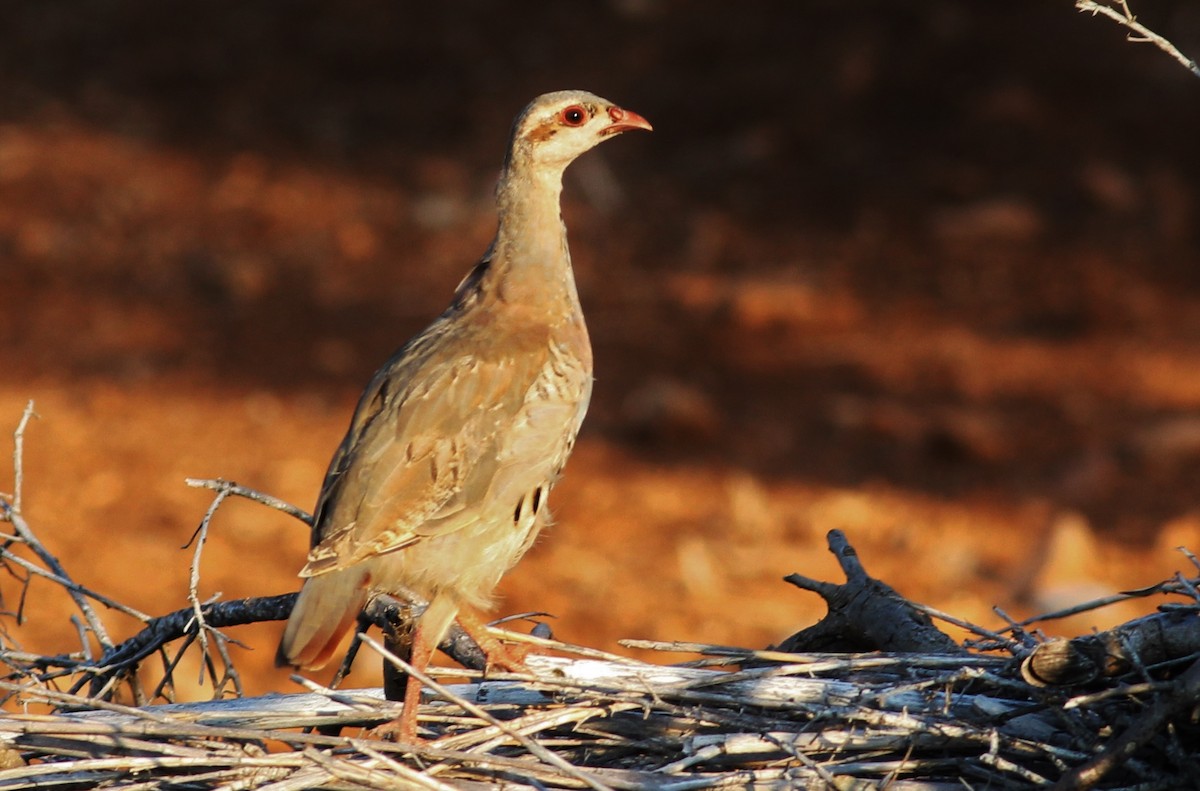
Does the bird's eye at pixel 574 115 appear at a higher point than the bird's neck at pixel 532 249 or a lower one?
higher

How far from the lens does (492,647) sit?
4477 mm

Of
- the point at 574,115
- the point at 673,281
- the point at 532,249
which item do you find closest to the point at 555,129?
the point at 574,115

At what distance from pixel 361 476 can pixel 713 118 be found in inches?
496

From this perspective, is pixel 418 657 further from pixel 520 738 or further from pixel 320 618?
pixel 520 738

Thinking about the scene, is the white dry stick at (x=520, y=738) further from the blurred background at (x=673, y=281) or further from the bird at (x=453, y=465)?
the blurred background at (x=673, y=281)

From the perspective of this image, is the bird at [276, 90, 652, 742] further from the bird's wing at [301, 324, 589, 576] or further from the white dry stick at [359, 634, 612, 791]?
the white dry stick at [359, 634, 612, 791]

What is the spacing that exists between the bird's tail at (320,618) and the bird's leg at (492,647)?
0.34m

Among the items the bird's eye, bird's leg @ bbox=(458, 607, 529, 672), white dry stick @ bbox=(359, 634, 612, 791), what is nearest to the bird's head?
the bird's eye

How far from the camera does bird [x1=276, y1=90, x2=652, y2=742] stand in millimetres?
4422

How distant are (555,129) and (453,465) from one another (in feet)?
4.14

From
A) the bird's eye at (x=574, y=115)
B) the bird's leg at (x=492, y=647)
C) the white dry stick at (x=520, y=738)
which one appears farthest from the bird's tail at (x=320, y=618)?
the bird's eye at (x=574, y=115)

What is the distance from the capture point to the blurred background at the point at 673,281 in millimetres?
10289

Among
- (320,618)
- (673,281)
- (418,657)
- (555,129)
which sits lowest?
(418,657)

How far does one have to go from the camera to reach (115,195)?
54.3ft
